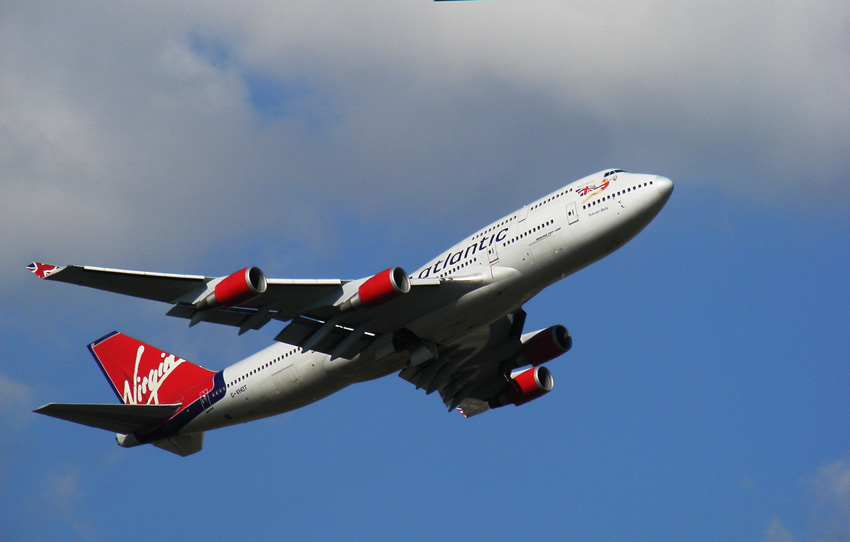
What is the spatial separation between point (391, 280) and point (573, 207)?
710 cm

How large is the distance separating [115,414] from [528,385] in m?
18.5

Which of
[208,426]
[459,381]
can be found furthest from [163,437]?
[459,381]

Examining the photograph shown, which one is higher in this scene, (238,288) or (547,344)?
(238,288)

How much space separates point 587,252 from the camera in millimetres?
35438

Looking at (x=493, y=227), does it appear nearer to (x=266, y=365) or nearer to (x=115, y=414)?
(x=266, y=365)

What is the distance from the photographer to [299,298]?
3644cm

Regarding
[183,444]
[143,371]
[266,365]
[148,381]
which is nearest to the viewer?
[266,365]

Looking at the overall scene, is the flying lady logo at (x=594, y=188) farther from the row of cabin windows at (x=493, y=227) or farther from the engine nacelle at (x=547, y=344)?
the engine nacelle at (x=547, y=344)

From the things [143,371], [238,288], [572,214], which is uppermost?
[143,371]

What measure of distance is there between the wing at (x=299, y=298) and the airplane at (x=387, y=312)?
0.16 ft

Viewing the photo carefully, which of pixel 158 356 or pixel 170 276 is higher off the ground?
pixel 158 356

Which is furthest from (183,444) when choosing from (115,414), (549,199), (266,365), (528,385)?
(549,199)

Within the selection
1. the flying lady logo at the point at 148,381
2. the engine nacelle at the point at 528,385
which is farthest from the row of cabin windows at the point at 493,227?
the flying lady logo at the point at 148,381

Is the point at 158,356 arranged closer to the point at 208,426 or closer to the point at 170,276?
the point at 208,426
